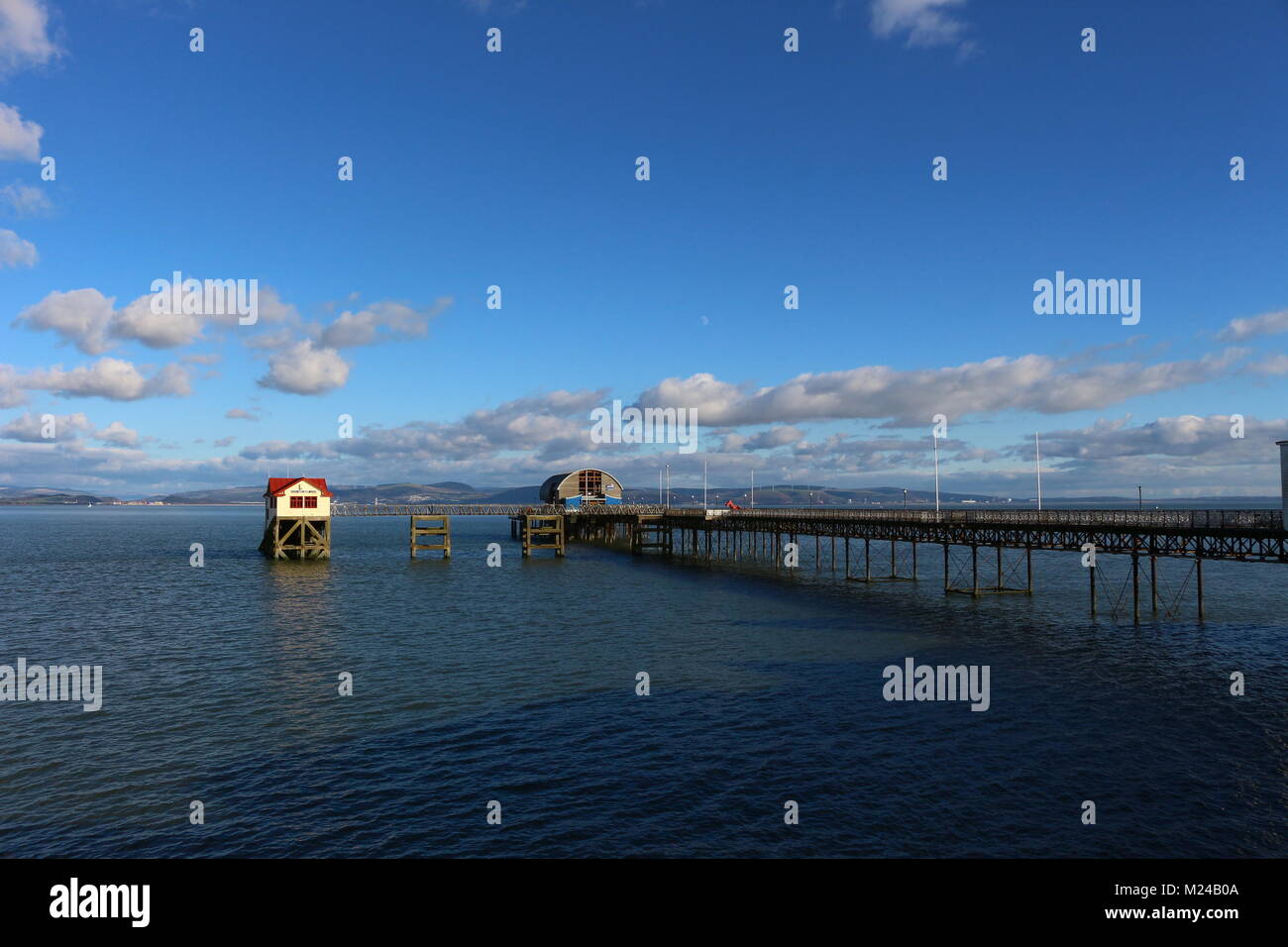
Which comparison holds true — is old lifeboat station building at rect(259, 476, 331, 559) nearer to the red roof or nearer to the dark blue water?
the red roof

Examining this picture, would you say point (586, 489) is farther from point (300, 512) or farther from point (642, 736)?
point (642, 736)

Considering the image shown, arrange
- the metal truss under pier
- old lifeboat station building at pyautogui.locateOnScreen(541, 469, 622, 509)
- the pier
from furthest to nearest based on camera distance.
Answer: old lifeboat station building at pyautogui.locateOnScreen(541, 469, 622, 509) < the pier < the metal truss under pier

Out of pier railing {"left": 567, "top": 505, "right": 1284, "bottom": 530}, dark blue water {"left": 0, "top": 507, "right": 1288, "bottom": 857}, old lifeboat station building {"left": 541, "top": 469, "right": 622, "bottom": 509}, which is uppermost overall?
old lifeboat station building {"left": 541, "top": 469, "right": 622, "bottom": 509}

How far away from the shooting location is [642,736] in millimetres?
25359

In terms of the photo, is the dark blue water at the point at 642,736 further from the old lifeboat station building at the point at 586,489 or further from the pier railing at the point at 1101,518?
the old lifeboat station building at the point at 586,489

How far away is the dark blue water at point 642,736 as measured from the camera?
1823cm

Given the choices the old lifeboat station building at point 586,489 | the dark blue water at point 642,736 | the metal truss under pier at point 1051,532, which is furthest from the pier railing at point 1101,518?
the old lifeboat station building at point 586,489

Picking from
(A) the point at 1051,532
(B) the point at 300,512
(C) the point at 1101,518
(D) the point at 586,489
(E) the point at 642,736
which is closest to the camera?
(E) the point at 642,736

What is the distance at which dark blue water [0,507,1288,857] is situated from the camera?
718 inches

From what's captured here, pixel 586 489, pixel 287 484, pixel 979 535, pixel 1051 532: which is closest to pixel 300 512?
pixel 287 484

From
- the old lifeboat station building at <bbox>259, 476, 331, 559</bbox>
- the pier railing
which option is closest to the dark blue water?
the pier railing
